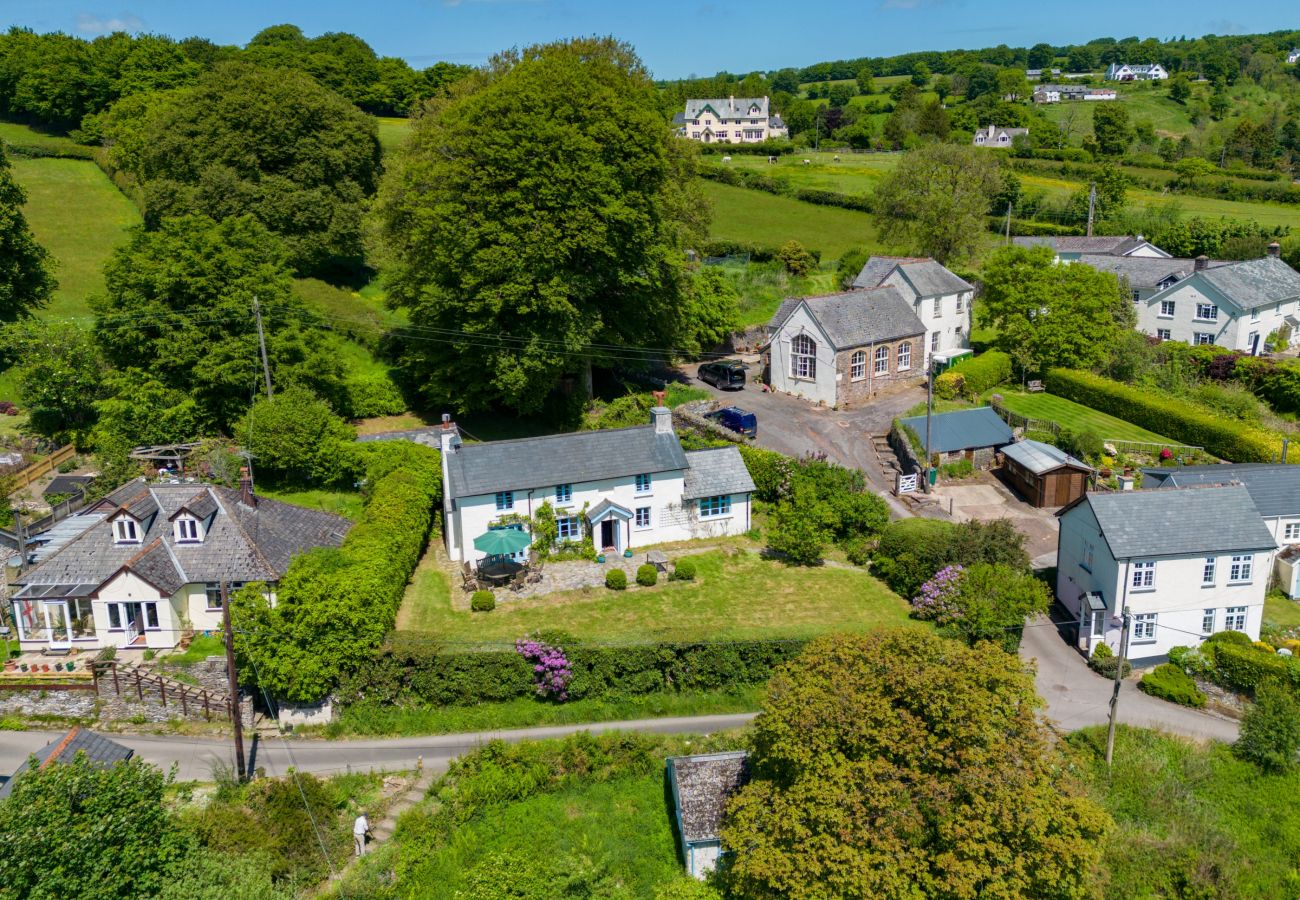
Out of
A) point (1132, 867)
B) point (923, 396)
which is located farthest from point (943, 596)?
point (923, 396)

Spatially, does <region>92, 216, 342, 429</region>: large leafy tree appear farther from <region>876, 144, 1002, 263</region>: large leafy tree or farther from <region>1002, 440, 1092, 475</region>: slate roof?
<region>876, 144, 1002, 263</region>: large leafy tree

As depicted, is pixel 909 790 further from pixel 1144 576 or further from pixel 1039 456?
pixel 1039 456

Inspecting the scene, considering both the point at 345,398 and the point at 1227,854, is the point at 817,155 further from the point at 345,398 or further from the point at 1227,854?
the point at 1227,854

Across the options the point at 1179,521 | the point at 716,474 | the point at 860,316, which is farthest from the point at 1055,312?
the point at 716,474

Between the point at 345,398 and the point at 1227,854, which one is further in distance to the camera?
the point at 345,398

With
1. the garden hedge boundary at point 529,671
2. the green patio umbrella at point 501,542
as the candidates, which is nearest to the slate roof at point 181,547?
the green patio umbrella at point 501,542

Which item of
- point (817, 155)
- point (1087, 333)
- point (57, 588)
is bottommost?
point (57, 588)

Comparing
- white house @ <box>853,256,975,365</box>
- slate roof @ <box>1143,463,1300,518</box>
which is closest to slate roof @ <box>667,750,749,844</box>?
slate roof @ <box>1143,463,1300,518</box>
